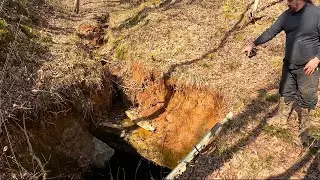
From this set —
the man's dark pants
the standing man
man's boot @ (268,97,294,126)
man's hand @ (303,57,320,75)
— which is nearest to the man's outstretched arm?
the standing man

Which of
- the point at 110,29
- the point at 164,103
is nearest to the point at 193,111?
the point at 164,103

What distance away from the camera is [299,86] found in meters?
5.93

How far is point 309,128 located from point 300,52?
1737mm

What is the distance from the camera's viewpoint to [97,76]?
30.3 ft

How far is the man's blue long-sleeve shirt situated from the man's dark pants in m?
0.20

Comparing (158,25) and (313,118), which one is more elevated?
(158,25)

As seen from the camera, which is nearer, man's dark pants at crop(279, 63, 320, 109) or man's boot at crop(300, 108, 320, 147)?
man's dark pants at crop(279, 63, 320, 109)

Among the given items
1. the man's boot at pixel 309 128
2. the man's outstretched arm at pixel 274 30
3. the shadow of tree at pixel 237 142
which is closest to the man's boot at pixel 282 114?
the shadow of tree at pixel 237 142

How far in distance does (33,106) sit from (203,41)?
5.20m

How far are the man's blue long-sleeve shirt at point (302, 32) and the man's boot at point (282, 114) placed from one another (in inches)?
53.8

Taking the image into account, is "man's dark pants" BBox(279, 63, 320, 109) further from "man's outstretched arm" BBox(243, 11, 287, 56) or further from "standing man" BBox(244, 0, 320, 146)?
"man's outstretched arm" BBox(243, 11, 287, 56)

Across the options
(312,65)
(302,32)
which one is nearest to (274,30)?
(302,32)

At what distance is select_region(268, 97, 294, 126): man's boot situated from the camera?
269 inches

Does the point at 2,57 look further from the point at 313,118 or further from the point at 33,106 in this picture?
the point at 313,118
